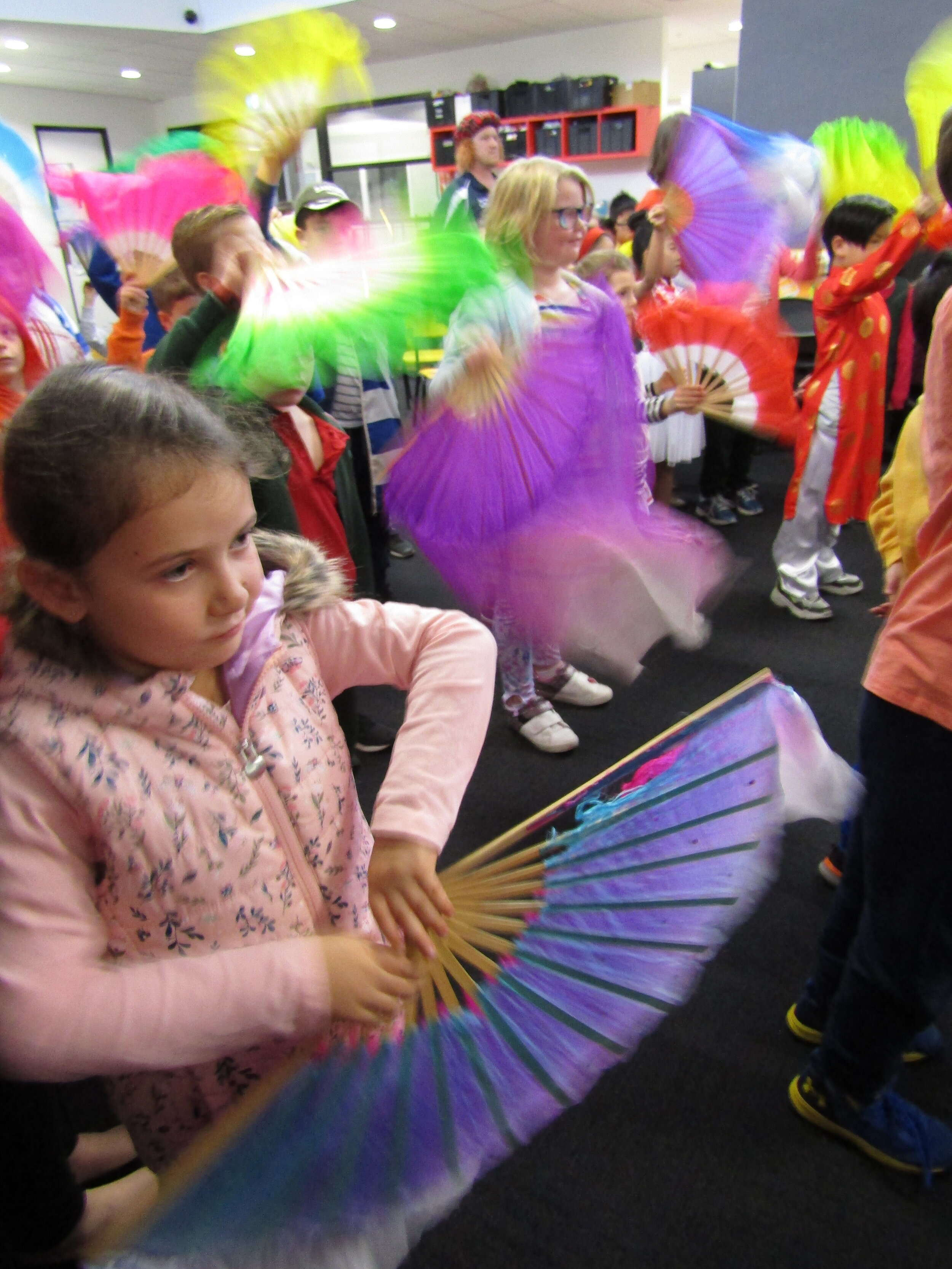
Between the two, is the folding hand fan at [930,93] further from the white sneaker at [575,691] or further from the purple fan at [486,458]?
the white sneaker at [575,691]

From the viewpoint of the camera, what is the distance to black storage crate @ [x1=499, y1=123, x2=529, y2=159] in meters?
6.47

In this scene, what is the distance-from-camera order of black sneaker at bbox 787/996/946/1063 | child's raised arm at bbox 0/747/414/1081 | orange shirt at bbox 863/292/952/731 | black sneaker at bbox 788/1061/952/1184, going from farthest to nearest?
1. black sneaker at bbox 787/996/946/1063
2. black sneaker at bbox 788/1061/952/1184
3. orange shirt at bbox 863/292/952/731
4. child's raised arm at bbox 0/747/414/1081

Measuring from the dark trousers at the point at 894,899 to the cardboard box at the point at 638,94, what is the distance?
6.94 metres

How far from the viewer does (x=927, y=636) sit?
860 millimetres

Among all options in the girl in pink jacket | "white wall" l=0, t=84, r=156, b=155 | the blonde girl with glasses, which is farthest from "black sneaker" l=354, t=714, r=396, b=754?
"white wall" l=0, t=84, r=156, b=155

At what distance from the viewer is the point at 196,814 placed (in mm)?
629

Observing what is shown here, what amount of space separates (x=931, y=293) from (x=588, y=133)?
5.79m

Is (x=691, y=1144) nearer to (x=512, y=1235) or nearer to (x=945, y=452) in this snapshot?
(x=512, y=1235)

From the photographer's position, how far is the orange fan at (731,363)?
6.27 feet

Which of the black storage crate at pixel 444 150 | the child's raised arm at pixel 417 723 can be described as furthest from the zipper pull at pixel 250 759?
the black storage crate at pixel 444 150

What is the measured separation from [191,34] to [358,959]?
7.49 m

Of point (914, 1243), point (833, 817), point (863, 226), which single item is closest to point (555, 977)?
point (833, 817)

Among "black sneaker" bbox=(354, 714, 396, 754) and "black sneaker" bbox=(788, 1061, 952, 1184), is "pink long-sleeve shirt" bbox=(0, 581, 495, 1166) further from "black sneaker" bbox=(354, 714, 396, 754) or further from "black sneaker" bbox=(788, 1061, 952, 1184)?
"black sneaker" bbox=(354, 714, 396, 754)

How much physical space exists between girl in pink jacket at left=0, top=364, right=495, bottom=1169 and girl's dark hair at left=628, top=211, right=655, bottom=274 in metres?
3.18
